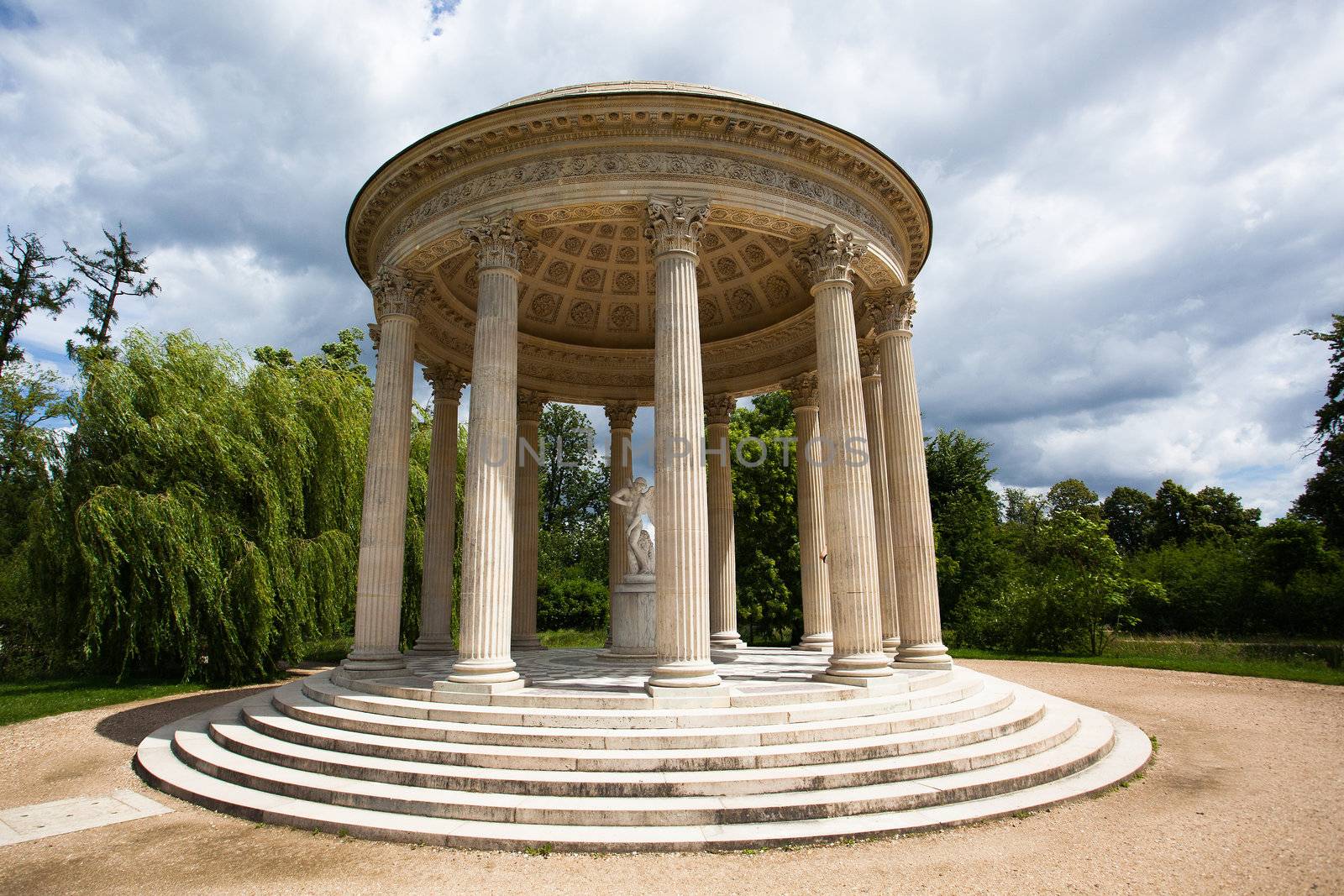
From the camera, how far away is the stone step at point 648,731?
472 inches

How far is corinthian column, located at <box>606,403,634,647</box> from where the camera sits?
89.0ft

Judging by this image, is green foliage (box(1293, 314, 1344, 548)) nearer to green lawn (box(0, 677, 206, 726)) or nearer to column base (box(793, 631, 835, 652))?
column base (box(793, 631, 835, 652))

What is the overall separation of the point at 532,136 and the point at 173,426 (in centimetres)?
1793

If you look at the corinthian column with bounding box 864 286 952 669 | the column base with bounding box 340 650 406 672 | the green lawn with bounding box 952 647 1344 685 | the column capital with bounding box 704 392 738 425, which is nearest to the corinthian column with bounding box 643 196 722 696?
the corinthian column with bounding box 864 286 952 669

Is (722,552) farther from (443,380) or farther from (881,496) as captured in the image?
(443,380)

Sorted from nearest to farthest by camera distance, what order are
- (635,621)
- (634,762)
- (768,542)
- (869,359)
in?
1. (634,762)
2. (635,621)
3. (869,359)
4. (768,542)

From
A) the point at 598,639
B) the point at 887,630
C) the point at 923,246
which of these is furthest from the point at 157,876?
the point at 598,639

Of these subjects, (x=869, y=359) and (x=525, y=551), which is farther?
(x=525, y=551)

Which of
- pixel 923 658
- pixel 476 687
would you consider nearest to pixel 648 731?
pixel 476 687

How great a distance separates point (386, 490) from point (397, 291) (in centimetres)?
596

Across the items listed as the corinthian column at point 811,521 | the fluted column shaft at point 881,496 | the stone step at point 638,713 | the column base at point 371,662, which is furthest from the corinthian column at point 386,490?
the corinthian column at point 811,521

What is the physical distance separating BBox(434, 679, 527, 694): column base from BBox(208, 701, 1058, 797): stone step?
2220 millimetres

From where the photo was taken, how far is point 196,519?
79.2 ft

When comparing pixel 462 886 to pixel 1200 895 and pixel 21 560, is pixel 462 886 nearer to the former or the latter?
pixel 1200 895
